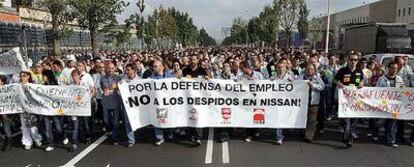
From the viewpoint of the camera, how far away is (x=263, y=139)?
8.88m

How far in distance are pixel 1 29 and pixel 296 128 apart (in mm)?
15647

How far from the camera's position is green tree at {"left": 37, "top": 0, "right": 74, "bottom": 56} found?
20.7m

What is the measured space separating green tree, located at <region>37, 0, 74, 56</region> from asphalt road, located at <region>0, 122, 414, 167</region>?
43.3ft

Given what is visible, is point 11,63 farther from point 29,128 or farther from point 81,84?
point 81,84

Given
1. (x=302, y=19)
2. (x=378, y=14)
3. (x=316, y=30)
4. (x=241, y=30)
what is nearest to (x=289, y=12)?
(x=302, y=19)

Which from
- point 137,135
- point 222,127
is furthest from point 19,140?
point 222,127

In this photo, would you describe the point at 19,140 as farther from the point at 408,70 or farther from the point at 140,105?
the point at 408,70

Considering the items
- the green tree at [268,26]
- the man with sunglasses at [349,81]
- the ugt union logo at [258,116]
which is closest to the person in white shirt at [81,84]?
the ugt union logo at [258,116]

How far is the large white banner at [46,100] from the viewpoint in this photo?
333 inches

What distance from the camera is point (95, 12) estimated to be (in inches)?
865

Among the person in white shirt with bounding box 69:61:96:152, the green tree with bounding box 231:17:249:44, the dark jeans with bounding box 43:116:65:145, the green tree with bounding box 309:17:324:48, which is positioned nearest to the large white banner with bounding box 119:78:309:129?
the person in white shirt with bounding box 69:61:96:152

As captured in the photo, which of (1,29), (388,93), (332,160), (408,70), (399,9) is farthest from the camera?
(399,9)

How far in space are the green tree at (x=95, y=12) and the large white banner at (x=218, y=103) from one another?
45.9ft

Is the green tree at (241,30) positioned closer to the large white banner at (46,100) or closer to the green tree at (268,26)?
the green tree at (268,26)
